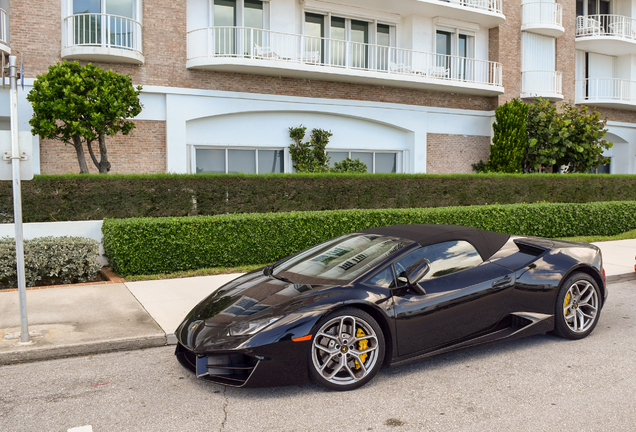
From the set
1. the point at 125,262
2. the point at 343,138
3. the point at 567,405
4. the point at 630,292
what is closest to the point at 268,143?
the point at 343,138

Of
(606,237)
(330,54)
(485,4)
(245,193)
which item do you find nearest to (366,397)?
(245,193)

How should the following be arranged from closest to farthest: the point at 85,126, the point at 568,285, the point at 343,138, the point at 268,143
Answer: the point at 568,285, the point at 85,126, the point at 268,143, the point at 343,138

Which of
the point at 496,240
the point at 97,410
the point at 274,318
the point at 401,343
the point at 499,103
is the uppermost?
the point at 499,103

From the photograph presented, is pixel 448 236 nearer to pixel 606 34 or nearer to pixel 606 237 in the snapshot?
pixel 606 237

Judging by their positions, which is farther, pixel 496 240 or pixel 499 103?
pixel 499 103

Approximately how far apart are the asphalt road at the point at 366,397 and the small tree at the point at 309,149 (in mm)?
11913

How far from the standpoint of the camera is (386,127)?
748 inches

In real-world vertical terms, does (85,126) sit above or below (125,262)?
above

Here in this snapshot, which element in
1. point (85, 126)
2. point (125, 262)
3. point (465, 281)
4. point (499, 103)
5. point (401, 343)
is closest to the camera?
point (401, 343)

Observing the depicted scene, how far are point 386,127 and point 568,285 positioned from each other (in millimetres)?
13940

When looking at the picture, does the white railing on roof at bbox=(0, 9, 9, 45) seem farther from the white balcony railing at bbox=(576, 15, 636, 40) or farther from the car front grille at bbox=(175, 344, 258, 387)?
the white balcony railing at bbox=(576, 15, 636, 40)

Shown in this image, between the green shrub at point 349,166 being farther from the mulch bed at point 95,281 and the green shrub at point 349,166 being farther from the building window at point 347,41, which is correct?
the mulch bed at point 95,281

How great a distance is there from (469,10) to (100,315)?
16.8 m

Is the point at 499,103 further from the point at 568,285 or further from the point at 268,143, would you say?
the point at 568,285
